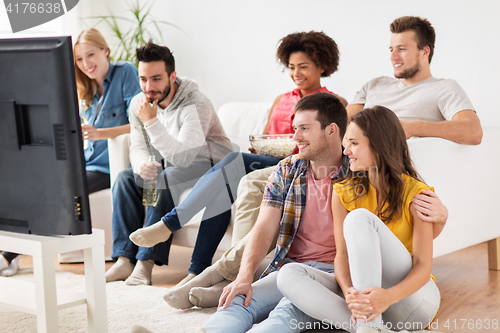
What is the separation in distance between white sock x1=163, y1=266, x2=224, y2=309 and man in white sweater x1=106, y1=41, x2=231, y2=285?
0.45 meters

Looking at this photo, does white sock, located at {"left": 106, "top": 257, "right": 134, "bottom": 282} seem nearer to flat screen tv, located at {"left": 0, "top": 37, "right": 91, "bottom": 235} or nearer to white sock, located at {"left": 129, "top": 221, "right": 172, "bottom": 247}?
white sock, located at {"left": 129, "top": 221, "right": 172, "bottom": 247}

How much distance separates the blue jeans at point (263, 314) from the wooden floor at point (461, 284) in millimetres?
518

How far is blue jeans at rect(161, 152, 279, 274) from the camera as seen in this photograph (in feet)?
6.86

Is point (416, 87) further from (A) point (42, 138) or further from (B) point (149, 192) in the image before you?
(A) point (42, 138)

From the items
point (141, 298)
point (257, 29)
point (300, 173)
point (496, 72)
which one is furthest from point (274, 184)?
point (257, 29)

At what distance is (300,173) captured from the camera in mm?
1638

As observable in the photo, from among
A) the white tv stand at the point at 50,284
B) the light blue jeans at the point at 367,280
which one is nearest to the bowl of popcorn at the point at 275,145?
the light blue jeans at the point at 367,280

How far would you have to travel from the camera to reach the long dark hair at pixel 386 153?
1408mm

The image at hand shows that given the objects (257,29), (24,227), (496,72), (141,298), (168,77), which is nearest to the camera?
(24,227)

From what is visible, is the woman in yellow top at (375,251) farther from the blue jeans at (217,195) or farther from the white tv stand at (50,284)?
the blue jeans at (217,195)

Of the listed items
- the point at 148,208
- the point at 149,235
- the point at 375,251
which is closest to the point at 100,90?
the point at 148,208

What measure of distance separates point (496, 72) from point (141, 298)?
2.17 m

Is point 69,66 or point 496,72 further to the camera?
point 496,72

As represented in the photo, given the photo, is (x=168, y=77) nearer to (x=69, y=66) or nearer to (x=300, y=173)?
(x=300, y=173)
